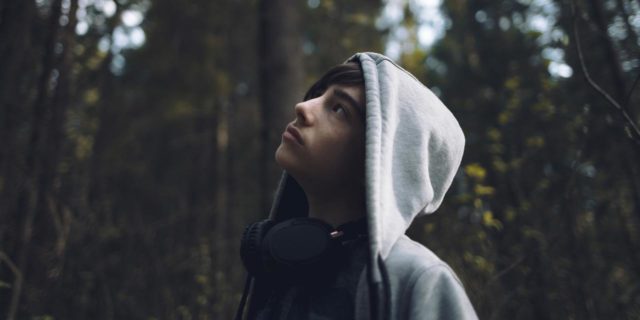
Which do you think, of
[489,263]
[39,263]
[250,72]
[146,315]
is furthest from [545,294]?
[250,72]

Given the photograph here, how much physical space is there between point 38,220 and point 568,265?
12.5 ft

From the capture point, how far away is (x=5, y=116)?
3.47 metres

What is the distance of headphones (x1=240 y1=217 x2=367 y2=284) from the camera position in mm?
1496

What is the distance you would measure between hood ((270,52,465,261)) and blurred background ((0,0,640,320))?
2.82ft

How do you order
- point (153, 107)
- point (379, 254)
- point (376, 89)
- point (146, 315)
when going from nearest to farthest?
point (379, 254) < point (376, 89) < point (146, 315) < point (153, 107)

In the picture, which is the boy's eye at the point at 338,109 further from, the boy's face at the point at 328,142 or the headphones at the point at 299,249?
the headphones at the point at 299,249

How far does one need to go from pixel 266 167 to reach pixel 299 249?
2.72 metres

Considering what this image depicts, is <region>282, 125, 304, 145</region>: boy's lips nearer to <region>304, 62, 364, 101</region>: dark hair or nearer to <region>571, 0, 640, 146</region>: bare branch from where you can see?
<region>304, 62, 364, 101</region>: dark hair

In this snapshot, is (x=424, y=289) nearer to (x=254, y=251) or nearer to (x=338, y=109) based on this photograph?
(x=254, y=251)

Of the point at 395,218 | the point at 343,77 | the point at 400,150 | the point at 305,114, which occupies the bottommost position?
the point at 395,218

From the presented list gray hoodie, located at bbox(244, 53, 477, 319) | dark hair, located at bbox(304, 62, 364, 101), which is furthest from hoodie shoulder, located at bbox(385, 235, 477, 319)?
dark hair, located at bbox(304, 62, 364, 101)

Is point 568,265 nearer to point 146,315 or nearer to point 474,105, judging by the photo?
point 146,315

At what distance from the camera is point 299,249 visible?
151 cm

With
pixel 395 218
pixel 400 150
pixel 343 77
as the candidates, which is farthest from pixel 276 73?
pixel 395 218
